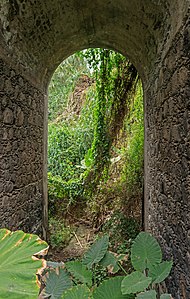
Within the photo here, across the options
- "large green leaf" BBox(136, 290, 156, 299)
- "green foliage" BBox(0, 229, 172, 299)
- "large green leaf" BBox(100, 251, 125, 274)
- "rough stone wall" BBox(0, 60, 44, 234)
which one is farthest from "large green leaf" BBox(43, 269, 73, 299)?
"rough stone wall" BBox(0, 60, 44, 234)

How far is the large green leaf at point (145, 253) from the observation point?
1.83 meters

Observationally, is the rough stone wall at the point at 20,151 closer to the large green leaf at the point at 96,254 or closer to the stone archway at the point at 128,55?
the stone archway at the point at 128,55

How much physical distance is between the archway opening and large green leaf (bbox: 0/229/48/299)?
310 centimetres

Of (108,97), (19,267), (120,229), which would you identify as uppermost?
(108,97)

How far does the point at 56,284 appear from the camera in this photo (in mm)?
1616

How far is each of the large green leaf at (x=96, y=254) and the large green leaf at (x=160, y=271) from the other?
12.2 inches

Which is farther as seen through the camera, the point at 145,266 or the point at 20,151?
the point at 20,151

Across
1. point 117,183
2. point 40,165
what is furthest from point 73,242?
point 40,165

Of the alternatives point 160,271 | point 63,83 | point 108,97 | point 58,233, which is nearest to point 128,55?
point 108,97

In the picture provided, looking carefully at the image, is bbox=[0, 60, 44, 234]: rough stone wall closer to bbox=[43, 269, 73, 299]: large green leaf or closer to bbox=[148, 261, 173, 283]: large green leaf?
bbox=[43, 269, 73, 299]: large green leaf

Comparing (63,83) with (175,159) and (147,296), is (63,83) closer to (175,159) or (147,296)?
(175,159)

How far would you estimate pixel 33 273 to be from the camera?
0.78 metres

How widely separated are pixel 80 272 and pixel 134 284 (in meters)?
0.34

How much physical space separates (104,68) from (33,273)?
422 centimetres
